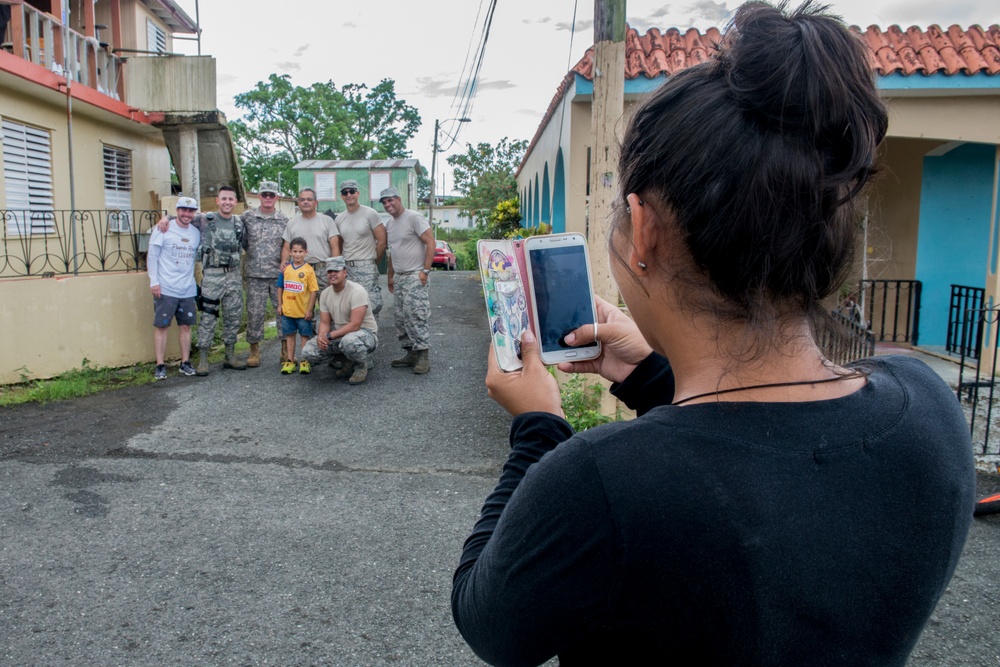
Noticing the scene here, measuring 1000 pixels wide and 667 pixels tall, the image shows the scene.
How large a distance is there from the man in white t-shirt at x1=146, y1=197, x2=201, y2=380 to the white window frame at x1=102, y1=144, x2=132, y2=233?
5743mm

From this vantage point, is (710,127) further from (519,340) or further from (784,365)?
(519,340)

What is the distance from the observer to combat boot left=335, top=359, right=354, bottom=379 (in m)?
8.16

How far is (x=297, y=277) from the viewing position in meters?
8.36

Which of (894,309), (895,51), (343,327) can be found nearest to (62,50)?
(343,327)

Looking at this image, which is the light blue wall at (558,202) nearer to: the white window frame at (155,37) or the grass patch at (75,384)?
the grass patch at (75,384)

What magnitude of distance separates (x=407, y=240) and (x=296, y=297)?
137 centimetres

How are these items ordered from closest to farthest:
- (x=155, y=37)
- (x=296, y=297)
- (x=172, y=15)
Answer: (x=296, y=297)
(x=155, y=37)
(x=172, y=15)

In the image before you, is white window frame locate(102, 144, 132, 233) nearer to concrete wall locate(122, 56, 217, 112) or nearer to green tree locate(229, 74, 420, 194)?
concrete wall locate(122, 56, 217, 112)

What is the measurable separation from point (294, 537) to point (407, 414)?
2.71 meters

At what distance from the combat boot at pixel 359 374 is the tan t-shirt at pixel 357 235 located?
1451mm


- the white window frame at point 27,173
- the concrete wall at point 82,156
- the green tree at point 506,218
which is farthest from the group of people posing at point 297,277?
the green tree at point 506,218

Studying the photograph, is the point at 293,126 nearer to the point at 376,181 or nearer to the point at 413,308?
the point at 376,181

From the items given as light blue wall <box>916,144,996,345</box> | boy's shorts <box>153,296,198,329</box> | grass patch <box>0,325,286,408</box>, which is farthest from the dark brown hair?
light blue wall <box>916,144,996,345</box>

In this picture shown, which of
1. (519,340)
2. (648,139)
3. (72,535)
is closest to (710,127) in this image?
(648,139)
